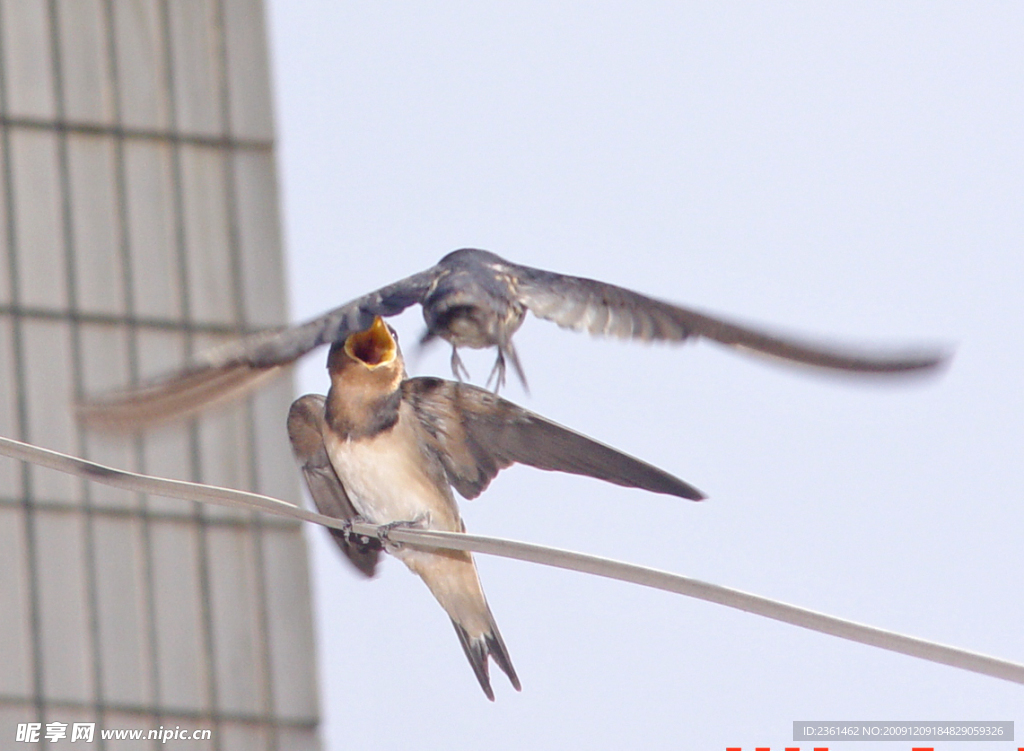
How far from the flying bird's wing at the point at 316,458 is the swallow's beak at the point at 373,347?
0.26 meters

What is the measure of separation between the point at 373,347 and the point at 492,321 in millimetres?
628

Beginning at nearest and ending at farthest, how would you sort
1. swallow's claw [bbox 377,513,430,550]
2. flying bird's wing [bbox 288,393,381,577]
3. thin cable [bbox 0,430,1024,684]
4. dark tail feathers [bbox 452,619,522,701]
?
1. thin cable [bbox 0,430,1024,684]
2. swallow's claw [bbox 377,513,430,550]
3. dark tail feathers [bbox 452,619,522,701]
4. flying bird's wing [bbox 288,393,381,577]

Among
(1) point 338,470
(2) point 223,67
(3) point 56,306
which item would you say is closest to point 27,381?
(3) point 56,306

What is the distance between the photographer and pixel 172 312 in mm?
6934

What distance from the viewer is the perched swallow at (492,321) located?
2912mm

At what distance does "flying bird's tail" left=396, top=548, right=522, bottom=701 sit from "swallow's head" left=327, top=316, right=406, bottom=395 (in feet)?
1.23

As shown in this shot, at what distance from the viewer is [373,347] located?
11.5 ft

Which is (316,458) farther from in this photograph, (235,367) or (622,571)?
(622,571)

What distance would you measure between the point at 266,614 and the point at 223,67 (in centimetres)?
224

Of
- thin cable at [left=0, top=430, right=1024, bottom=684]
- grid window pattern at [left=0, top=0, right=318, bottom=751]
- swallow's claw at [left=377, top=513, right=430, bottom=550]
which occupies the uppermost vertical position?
grid window pattern at [left=0, top=0, right=318, bottom=751]

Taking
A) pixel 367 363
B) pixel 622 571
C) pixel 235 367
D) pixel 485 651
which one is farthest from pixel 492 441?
pixel 622 571

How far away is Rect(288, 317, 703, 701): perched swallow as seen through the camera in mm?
3461

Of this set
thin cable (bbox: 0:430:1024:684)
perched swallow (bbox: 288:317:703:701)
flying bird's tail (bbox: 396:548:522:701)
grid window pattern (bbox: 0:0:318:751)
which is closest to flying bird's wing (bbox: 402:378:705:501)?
perched swallow (bbox: 288:317:703:701)

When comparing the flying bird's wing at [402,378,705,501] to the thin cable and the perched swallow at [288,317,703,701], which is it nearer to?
the perched swallow at [288,317,703,701]
